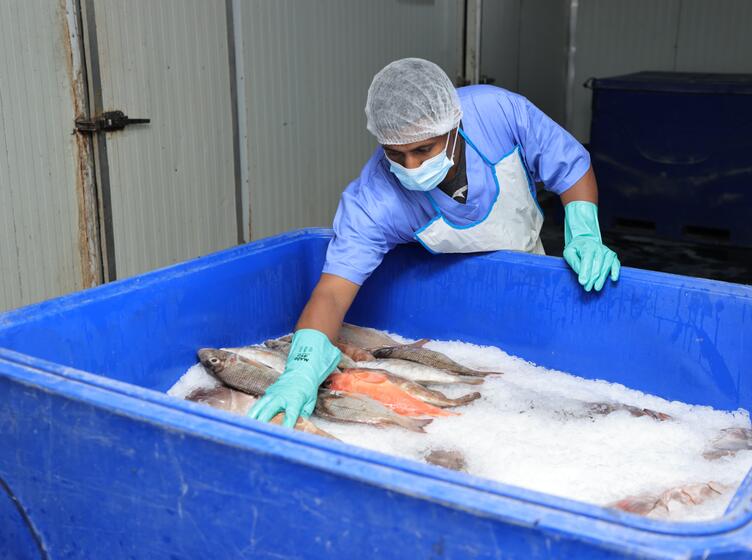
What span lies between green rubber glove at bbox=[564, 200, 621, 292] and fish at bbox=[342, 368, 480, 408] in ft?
1.65

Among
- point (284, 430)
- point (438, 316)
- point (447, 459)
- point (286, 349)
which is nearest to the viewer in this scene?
point (284, 430)

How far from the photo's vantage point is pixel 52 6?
12.0 feet

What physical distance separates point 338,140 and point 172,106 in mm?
1723

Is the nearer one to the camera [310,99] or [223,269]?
[223,269]

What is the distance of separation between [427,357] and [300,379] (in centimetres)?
55

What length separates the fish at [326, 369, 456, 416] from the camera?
7.75 ft

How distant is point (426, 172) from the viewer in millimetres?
2436

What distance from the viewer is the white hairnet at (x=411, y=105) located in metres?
2.38

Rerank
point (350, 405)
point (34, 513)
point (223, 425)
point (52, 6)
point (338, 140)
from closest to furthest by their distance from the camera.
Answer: point (223, 425) < point (34, 513) < point (350, 405) < point (52, 6) < point (338, 140)

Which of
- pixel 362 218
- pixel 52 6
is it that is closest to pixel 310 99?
pixel 52 6

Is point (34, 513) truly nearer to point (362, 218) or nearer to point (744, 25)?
point (362, 218)

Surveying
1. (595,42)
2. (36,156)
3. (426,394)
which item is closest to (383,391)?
(426,394)

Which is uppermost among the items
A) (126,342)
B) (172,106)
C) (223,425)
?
(172,106)

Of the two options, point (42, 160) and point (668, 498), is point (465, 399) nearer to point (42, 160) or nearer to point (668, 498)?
point (668, 498)
